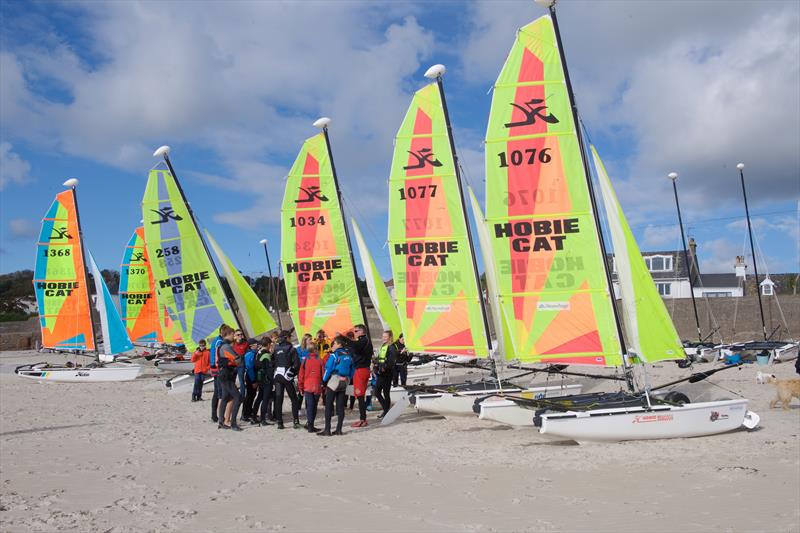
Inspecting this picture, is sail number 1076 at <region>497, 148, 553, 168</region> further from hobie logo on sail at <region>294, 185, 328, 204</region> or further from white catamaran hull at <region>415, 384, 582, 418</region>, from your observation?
hobie logo on sail at <region>294, 185, 328, 204</region>

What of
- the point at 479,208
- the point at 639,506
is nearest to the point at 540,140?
the point at 479,208

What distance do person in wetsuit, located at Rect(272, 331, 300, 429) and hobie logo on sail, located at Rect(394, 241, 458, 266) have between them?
3.14 metres

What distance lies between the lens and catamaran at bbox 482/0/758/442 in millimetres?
9555

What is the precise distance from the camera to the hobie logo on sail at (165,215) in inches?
725

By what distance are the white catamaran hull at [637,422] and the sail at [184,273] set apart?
1220 cm

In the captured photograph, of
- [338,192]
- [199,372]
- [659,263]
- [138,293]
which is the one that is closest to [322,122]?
[338,192]

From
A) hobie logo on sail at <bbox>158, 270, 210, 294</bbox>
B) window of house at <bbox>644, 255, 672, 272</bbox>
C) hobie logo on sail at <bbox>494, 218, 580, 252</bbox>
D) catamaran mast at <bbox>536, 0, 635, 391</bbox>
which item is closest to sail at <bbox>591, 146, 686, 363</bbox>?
catamaran mast at <bbox>536, 0, 635, 391</bbox>

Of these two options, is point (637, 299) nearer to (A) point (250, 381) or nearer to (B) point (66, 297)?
(A) point (250, 381)

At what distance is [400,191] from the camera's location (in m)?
12.7

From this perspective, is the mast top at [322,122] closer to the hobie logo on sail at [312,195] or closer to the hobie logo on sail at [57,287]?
the hobie logo on sail at [312,195]

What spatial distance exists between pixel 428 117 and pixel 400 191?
60.0 inches

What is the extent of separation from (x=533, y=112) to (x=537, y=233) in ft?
6.05

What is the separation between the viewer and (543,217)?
994 cm

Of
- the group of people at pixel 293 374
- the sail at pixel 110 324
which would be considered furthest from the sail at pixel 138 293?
the group of people at pixel 293 374
